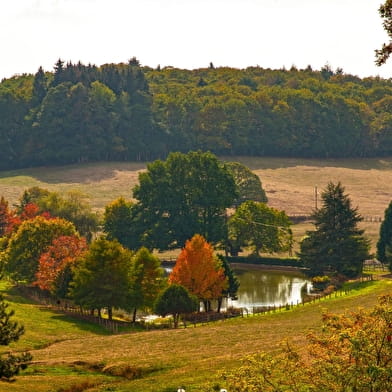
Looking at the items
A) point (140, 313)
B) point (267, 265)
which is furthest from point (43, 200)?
point (140, 313)

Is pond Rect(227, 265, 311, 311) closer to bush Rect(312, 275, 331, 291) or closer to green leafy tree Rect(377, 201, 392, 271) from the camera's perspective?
bush Rect(312, 275, 331, 291)

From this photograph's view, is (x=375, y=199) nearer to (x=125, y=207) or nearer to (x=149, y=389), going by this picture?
(x=125, y=207)

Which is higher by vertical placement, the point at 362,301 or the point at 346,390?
the point at 346,390

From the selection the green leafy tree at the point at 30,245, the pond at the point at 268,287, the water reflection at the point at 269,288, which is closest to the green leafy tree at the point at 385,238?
the pond at the point at 268,287

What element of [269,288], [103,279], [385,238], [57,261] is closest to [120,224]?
[269,288]

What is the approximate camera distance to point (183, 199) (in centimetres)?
13925

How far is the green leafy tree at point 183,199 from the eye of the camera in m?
135

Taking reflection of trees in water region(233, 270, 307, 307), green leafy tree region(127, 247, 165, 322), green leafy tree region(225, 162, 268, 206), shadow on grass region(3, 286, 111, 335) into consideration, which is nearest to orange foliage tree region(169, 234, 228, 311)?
green leafy tree region(127, 247, 165, 322)

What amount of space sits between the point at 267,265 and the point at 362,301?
48.4m

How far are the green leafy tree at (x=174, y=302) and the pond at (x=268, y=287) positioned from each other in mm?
12929

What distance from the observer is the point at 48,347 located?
7006 cm

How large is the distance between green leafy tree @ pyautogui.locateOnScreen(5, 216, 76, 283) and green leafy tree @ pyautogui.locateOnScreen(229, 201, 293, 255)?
32.7 metres

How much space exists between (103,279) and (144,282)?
4258 mm

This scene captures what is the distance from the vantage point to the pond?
339ft
